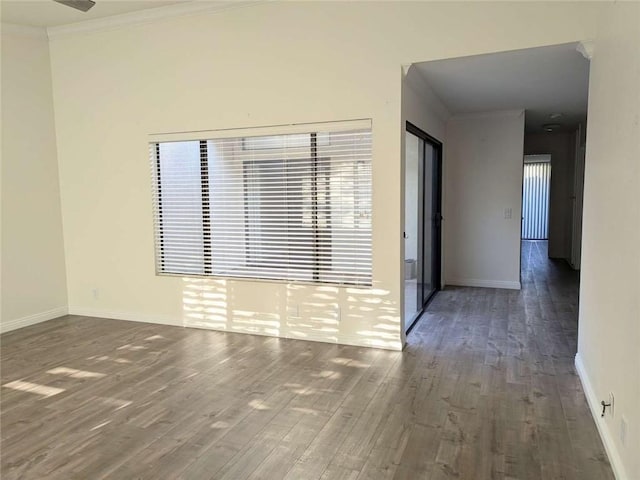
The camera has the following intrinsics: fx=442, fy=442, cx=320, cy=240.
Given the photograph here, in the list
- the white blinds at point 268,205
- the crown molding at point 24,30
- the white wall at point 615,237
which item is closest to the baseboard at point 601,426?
the white wall at point 615,237

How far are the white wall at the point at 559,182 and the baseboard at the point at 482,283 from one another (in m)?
3.24

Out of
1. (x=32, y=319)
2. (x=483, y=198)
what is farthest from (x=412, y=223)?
(x=32, y=319)

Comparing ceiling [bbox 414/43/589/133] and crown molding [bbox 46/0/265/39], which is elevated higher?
crown molding [bbox 46/0/265/39]

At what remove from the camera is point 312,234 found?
423 centimetres

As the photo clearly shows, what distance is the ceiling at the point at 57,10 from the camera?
4246 millimetres

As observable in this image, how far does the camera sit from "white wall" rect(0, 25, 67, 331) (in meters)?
4.70

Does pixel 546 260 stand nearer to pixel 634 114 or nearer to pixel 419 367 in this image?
pixel 419 367

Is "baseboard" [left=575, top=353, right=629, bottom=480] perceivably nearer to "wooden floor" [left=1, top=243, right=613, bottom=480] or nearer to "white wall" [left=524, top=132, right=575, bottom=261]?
"wooden floor" [left=1, top=243, right=613, bottom=480]

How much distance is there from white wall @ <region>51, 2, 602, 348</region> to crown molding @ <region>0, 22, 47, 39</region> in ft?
0.46

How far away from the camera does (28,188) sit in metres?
4.89

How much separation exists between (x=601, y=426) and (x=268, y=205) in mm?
3146

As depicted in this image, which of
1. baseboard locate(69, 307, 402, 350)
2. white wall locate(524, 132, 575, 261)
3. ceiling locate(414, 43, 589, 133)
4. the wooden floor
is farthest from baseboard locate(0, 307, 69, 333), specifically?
white wall locate(524, 132, 575, 261)

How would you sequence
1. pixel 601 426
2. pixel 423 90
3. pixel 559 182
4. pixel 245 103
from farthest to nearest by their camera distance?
pixel 559 182
pixel 423 90
pixel 245 103
pixel 601 426

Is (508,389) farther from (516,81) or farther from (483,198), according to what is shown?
(483,198)
